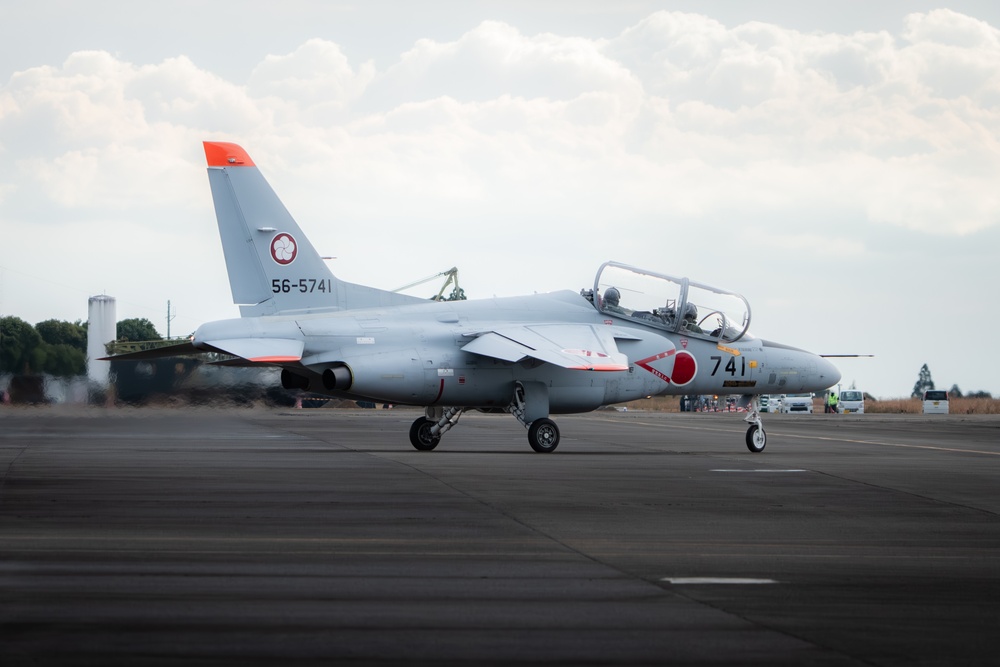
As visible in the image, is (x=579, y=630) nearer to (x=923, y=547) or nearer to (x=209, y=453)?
(x=923, y=547)

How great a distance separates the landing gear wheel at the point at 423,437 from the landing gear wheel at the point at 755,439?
6.31 meters

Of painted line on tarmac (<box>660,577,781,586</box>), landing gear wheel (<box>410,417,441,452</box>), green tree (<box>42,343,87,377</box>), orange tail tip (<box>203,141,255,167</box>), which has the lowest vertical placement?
painted line on tarmac (<box>660,577,781,586</box>)

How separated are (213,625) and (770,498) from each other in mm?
9196

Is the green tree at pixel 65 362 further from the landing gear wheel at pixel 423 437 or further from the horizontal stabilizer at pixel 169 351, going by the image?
the landing gear wheel at pixel 423 437

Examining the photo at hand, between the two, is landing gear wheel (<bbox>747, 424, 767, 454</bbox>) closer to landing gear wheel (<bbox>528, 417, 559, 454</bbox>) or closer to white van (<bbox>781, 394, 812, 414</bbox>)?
landing gear wheel (<bbox>528, 417, 559, 454</bbox>)

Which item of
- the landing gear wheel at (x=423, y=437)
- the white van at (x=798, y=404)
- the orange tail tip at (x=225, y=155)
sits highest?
the orange tail tip at (x=225, y=155)

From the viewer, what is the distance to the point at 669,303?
2562 centimetres

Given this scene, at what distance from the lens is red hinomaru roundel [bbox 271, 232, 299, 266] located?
23.3 metres

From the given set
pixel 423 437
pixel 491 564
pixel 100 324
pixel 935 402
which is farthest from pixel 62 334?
pixel 935 402

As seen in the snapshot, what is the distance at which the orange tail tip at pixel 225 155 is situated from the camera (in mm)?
23016

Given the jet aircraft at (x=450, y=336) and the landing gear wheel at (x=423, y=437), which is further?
the landing gear wheel at (x=423, y=437)

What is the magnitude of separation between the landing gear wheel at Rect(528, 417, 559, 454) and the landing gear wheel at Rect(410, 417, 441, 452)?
2060 millimetres

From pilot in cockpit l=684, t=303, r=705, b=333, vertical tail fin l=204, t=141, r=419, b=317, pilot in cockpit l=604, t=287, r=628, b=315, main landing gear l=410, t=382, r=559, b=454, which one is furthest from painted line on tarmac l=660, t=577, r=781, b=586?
pilot in cockpit l=684, t=303, r=705, b=333

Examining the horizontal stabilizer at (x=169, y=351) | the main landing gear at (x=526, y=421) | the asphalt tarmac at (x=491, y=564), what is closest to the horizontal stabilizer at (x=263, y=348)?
the horizontal stabilizer at (x=169, y=351)
